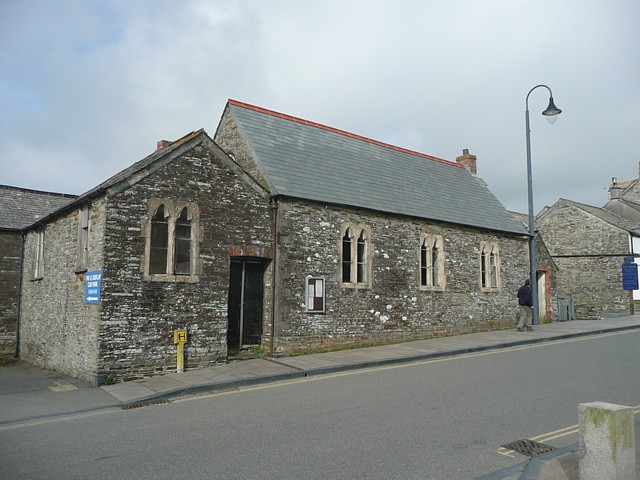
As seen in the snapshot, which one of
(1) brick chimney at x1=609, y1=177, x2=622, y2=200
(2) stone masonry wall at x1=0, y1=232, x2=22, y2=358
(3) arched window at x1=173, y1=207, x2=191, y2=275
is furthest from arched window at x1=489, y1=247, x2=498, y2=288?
(1) brick chimney at x1=609, y1=177, x2=622, y2=200

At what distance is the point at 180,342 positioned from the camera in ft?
38.5

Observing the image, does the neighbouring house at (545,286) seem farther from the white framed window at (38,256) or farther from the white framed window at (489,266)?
the white framed window at (38,256)

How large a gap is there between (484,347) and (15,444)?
40.2 feet

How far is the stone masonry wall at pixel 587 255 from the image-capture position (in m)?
31.5

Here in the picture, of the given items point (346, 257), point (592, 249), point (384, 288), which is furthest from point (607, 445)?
point (592, 249)

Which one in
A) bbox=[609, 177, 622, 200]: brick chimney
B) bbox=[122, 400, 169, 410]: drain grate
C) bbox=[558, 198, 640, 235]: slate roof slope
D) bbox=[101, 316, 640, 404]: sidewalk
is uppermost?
bbox=[609, 177, 622, 200]: brick chimney

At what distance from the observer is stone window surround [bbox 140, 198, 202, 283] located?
11.8 m

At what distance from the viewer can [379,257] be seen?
644 inches

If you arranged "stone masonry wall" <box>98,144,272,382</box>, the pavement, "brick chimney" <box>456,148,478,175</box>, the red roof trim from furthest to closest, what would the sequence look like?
"brick chimney" <box>456,148,478,175</box> → the red roof trim → "stone masonry wall" <box>98,144,272,382</box> → the pavement

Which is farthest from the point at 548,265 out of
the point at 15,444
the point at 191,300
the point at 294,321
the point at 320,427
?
the point at 15,444

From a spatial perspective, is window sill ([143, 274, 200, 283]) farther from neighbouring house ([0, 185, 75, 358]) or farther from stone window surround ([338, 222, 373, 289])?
neighbouring house ([0, 185, 75, 358])

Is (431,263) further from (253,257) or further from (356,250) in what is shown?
(253,257)

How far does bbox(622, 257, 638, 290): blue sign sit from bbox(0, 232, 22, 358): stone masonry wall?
30.3 metres

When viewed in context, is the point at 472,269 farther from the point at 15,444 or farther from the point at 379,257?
the point at 15,444
